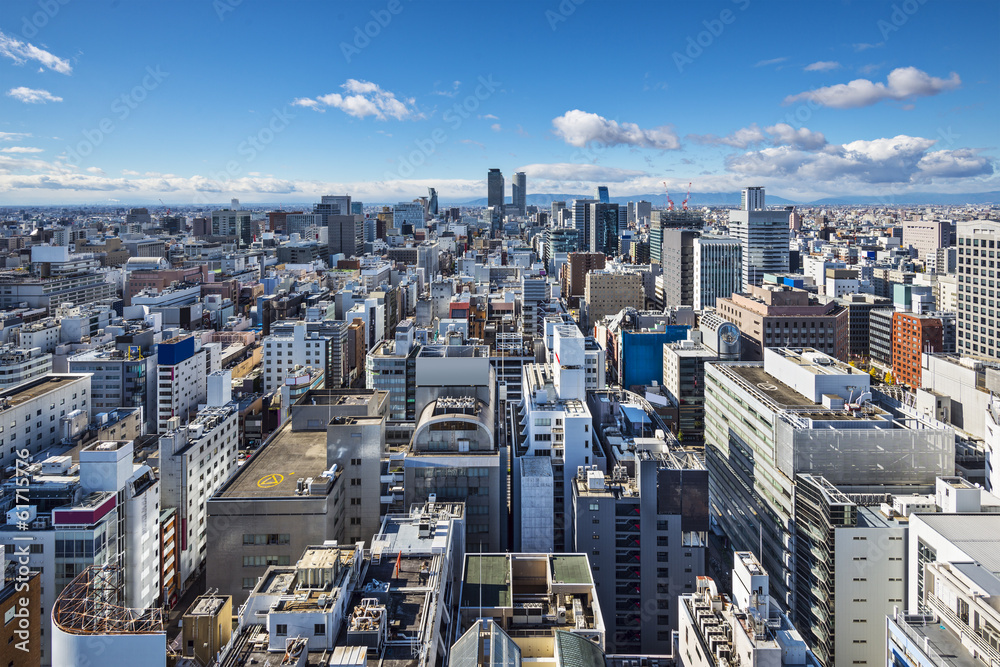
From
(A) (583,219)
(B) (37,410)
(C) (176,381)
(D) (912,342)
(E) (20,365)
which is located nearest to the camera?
(B) (37,410)

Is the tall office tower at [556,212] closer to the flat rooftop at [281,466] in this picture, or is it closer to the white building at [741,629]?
the flat rooftop at [281,466]

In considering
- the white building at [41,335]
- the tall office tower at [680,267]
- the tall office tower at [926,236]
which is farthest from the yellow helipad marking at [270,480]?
the tall office tower at [926,236]

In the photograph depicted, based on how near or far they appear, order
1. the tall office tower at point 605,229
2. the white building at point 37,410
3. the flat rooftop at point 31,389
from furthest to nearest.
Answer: the tall office tower at point 605,229, the flat rooftop at point 31,389, the white building at point 37,410

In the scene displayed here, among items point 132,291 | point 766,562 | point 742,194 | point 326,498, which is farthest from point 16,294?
point 742,194

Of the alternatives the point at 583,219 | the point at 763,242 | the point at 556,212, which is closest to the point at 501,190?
the point at 556,212

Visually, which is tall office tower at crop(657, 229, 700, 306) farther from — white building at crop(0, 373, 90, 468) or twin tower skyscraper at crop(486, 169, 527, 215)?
twin tower skyscraper at crop(486, 169, 527, 215)

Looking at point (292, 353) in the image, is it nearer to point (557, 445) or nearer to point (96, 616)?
point (557, 445)

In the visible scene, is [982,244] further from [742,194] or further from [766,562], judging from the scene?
[742,194]
